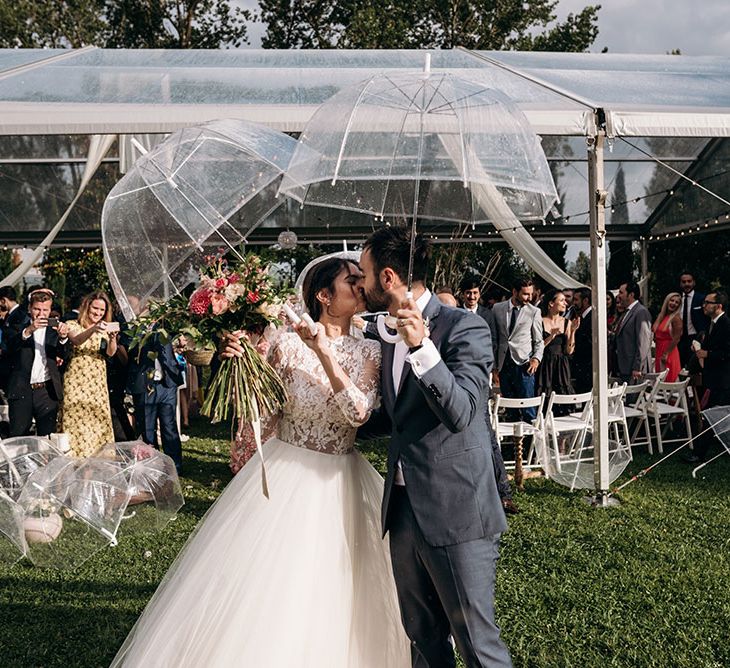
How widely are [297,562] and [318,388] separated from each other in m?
0.68

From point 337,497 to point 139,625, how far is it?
1.00 m

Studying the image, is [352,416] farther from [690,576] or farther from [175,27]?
[175,27]

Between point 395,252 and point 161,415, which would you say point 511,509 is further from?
point 395,252

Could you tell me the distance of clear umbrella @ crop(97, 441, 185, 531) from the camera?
5867 mm

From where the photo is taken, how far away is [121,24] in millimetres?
26828

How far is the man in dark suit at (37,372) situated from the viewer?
7.73 meters

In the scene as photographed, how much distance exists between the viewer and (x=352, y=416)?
120 inches

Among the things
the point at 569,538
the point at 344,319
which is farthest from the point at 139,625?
the point at 569,538

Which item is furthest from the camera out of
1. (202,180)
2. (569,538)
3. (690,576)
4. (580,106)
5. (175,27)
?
(175,27)

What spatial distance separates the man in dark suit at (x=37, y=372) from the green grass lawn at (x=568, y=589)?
188cm

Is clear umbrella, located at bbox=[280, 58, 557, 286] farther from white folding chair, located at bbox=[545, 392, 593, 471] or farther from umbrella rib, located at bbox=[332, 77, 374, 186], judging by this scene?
white folding chair, located at bbox=[545, 392, 593, 471]

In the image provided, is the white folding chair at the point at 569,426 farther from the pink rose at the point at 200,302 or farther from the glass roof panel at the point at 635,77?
the pink rose at the point at 200,302

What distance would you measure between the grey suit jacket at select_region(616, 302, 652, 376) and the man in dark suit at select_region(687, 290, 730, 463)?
1.15m

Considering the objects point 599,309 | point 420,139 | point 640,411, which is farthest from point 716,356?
point 420,139
